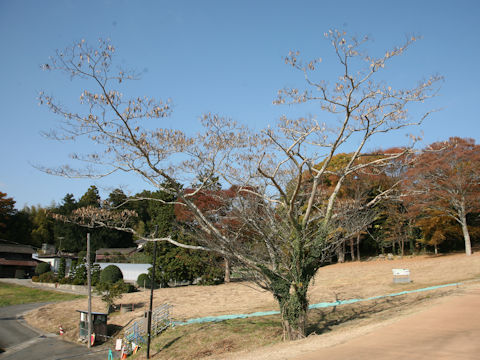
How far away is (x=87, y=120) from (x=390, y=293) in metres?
14.6

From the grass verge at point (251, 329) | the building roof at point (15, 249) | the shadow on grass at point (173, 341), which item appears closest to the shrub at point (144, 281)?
the grass verge at point (251, 329)

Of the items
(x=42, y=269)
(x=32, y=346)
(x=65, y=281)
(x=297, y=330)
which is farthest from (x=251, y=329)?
(x=42, y=269)

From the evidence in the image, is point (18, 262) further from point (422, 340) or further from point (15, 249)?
point (422, 340)

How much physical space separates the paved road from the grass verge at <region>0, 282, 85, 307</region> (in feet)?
22.1

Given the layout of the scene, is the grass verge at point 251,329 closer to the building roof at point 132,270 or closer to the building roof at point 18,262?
the building roof at point 132,270

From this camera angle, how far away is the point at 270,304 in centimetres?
1755

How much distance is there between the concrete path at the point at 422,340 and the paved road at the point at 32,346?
11.0m

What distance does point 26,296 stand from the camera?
29.5 metres

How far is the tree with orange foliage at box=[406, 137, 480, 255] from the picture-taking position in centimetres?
2462

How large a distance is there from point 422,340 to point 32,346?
54.5 feet

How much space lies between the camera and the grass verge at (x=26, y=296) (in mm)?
27708

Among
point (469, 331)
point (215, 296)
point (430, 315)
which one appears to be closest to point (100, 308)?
point (215, 296)

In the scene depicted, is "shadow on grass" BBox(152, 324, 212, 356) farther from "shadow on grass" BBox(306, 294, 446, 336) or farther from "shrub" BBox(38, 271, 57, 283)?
"shrub" BBox(38, 271, 57, 283)

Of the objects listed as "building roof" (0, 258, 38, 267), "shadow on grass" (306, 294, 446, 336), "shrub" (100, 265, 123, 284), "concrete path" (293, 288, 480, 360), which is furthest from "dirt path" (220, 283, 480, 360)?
"building roof" (0, 258, 38, 267)
